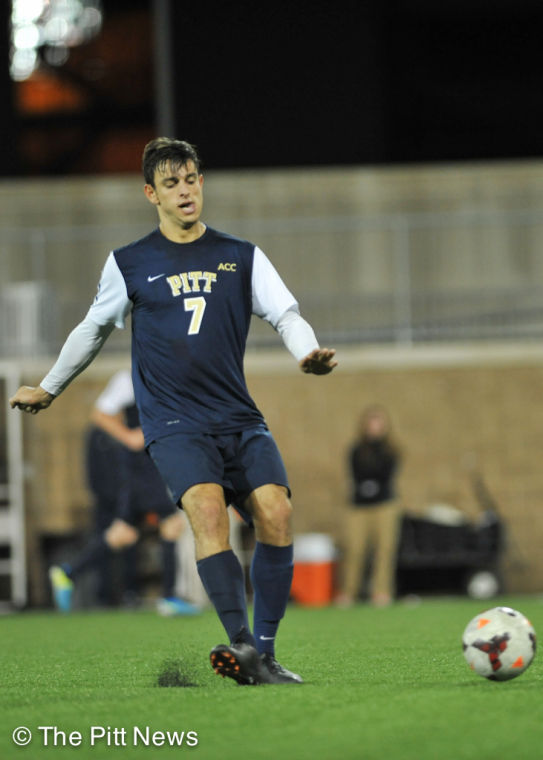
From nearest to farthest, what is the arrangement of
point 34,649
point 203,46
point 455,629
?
point 34,649 < point 455,629 < point 203,46

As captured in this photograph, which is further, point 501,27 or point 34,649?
point 501,27

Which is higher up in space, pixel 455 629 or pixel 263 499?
pixel 263 499

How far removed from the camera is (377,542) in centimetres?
1534

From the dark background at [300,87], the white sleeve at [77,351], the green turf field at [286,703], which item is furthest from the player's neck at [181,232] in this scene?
the dark background at [300,87]

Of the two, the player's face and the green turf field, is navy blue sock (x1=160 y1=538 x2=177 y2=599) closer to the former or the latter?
the green turf field

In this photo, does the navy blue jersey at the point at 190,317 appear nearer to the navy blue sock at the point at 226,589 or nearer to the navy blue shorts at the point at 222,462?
the navy blue shorts at the point at 222,462

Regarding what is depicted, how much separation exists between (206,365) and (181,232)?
0.61m

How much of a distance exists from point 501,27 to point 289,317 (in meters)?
20.3

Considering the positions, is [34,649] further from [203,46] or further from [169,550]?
[203,46]

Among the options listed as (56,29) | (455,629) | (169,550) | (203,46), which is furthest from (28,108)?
(455,629)

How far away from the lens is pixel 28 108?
2447 cm

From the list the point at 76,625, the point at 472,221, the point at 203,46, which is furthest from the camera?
the point at 203,46

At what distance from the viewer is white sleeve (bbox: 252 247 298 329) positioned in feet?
19.5

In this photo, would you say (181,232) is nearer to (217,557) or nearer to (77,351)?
(77,351)
